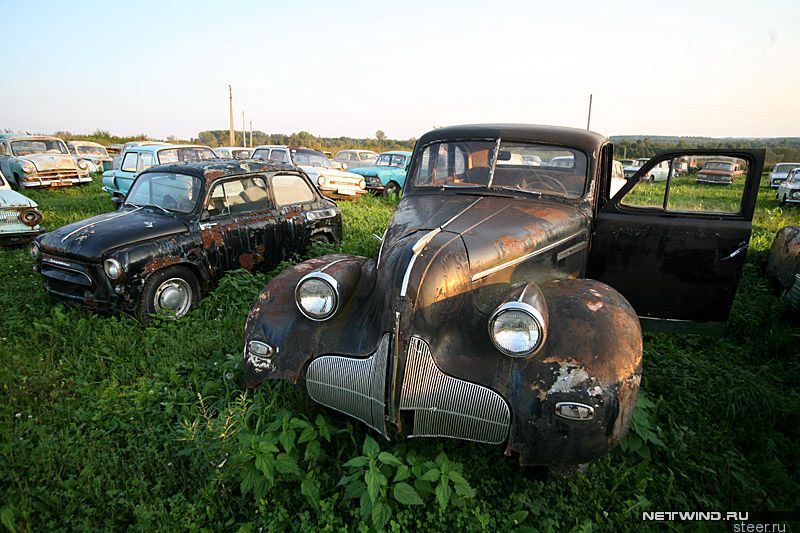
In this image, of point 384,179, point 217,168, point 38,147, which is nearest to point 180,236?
point 217,168

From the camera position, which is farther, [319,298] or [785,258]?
[785,258]

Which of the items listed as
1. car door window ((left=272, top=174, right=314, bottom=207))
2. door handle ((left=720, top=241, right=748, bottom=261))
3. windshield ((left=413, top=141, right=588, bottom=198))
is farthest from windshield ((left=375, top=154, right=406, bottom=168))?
door handle ((left=720, top=241, right=748, bottom=261))

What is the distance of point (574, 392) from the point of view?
88.1 inches

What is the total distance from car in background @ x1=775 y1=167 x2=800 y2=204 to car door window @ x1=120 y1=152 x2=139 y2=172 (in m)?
19.0

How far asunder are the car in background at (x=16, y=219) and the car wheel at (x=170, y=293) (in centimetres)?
482

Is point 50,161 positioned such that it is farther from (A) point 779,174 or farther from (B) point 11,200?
(A) point 779,174

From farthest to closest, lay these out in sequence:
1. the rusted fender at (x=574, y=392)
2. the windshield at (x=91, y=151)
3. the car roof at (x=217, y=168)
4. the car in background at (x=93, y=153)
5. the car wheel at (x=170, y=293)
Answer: the windshield at (x=91, y=151)
the car in background at (x=93, y=153)
the car roof at (x=217, y=168)
the car wheel at (x=170, y=293)
the rusted fender at (x=574, y=392)

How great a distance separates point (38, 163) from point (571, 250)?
1645 cm

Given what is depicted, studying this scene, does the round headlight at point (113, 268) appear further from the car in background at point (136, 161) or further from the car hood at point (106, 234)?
the car in background at point (136, 161)

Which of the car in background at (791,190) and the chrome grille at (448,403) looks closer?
the chrome grille at (448,403)

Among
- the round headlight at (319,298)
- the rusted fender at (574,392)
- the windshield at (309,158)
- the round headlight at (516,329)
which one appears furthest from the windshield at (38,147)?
the rusted fender at (574,392)

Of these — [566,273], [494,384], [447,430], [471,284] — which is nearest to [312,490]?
[447,430]

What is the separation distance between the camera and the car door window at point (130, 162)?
10.6 m

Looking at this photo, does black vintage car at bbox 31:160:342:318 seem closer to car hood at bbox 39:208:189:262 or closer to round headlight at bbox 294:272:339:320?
car hood at bbox 39:208:189:262
